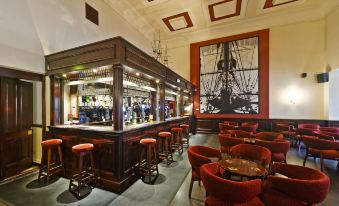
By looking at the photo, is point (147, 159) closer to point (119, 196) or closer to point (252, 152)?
point (119, 196)

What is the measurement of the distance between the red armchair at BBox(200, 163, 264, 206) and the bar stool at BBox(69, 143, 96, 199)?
2252 mm

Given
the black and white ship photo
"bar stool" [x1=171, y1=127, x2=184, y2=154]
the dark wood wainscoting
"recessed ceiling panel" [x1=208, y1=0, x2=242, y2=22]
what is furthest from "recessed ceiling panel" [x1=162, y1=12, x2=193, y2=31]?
"bar stool" [x1=171, y1=127, x2=184, y2=154]

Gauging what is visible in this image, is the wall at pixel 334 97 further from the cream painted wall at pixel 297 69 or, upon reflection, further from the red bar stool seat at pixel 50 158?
the red bar stool seat at pixel 50 158

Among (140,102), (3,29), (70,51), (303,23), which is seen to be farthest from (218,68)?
(3,29)

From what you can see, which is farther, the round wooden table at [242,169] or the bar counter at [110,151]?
the bar counter at [110,151]

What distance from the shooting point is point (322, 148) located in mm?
3594

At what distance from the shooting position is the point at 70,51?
3.67 metres

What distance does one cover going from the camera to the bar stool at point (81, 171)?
9.37 ft

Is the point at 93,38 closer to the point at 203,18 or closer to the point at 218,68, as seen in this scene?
the point at 203,18

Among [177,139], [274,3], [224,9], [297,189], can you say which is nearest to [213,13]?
[224,9]

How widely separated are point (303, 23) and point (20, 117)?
437 inches

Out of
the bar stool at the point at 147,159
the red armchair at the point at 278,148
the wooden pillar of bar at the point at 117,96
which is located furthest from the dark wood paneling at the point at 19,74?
the red armchair at the point at 278,148

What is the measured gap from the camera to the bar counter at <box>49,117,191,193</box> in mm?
3061

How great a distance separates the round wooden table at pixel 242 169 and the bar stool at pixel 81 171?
2.43 m
